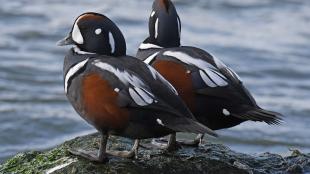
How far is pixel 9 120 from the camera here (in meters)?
10.7

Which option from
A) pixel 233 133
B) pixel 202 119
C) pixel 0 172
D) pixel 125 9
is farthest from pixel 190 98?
pixel 125 9

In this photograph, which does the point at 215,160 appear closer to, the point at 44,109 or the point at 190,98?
the point at 190,98

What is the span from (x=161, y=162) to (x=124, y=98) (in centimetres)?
58

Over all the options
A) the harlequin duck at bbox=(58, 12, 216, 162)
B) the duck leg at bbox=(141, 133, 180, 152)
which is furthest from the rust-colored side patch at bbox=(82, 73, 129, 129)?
the duck leg at bbox=(141, 133, 180, 152)

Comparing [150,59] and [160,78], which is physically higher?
[150,59]

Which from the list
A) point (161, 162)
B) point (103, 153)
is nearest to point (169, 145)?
point (161, 162)

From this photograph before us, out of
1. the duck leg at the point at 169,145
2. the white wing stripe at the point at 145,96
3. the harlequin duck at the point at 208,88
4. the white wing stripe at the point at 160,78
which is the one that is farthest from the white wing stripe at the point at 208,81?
the white wing stripe at the point at 145,96

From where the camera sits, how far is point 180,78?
5676mm

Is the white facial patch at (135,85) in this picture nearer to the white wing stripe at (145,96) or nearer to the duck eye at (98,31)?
the white wing stripe at (145,96)

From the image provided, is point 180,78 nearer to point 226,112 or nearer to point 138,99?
point 226,112

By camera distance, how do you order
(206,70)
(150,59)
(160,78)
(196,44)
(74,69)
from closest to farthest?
(160,78) < (74,69) < (206,70) < (150,59) < (196,44)

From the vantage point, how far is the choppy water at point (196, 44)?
10.5 m

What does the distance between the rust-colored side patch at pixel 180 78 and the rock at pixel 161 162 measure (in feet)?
1.22

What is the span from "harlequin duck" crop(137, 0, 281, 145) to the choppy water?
4.29 meters
